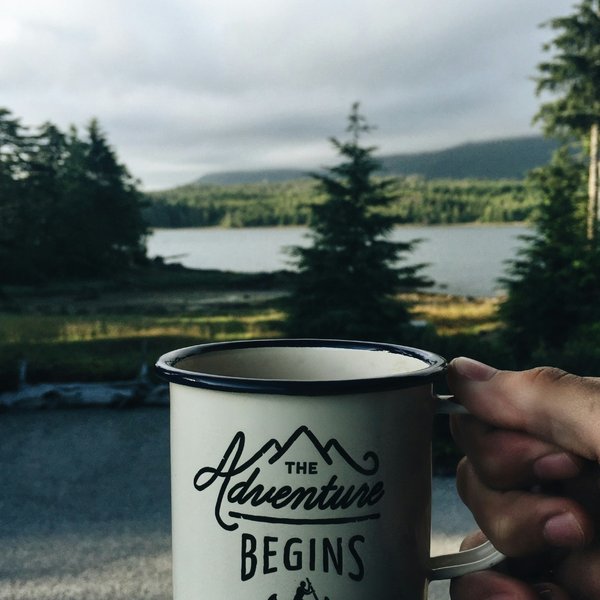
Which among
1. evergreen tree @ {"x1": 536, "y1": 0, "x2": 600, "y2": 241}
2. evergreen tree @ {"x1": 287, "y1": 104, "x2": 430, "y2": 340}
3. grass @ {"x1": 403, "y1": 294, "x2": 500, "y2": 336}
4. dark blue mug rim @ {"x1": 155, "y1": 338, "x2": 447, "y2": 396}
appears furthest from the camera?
evergreen tree @ {"x1": 536, "y1": 0, "x2": 600, "y2": 241}

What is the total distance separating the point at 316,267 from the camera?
8305 mm

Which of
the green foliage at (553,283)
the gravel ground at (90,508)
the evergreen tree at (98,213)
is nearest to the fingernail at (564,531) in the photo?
the gravel ground at (90,508)

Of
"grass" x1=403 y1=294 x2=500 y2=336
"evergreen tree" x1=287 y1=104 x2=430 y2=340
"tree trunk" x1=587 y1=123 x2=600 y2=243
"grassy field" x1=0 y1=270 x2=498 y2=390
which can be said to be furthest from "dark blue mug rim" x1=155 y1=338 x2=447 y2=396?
"tree trunk" x1=587 y1=123 x2=600 y2=243

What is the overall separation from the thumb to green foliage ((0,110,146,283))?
347 inches

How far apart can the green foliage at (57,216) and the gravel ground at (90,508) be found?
390 centimetres

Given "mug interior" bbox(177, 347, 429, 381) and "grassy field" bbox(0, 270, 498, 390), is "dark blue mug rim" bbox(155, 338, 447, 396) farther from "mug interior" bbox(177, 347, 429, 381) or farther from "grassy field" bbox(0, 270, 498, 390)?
"grassy field" bbox(0, 270, 498, 390)

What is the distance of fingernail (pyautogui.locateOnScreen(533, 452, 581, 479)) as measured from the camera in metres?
1.02

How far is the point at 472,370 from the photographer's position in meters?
1.05

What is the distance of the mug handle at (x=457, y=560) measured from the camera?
0.96 m

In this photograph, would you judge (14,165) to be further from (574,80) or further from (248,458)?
(574,80)

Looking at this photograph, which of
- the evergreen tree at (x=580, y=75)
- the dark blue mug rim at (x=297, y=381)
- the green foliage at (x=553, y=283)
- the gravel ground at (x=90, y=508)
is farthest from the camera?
the evergreen tree at (x=580, y=75)

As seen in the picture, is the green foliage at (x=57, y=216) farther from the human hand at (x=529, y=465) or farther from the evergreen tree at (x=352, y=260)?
the human hand at (x=529, y=465)

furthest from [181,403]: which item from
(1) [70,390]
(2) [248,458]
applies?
(1) [70,390]

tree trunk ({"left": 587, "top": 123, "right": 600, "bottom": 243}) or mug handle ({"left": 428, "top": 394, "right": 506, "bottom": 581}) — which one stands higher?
tree trunk ({"left": 587, "top": 123, "right": 600, "bottom": 243})
